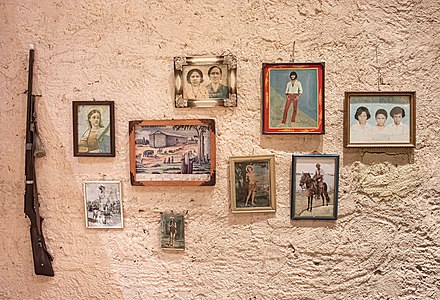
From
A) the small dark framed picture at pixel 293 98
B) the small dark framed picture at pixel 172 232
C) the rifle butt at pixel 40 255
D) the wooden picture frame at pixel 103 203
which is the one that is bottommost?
the rifle butt at pixel 40 255

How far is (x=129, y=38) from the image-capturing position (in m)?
1.23

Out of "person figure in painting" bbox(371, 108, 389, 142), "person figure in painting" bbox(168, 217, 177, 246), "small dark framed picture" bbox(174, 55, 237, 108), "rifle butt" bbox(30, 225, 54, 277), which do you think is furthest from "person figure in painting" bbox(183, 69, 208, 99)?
"rifle butt" bbox(30, 225, 54, 277)

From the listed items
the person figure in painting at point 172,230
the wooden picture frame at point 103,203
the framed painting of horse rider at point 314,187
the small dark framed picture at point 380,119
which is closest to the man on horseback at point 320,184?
the framed painting of horse rider at point 314,187

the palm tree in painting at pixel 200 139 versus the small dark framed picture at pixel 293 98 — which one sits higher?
the small dark framed picture at pixel 293 98

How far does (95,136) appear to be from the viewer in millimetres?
1232

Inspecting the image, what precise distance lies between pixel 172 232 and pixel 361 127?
0.65 m

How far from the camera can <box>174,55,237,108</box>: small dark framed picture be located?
1197mm

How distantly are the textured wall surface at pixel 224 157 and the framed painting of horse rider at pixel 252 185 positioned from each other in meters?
0.03

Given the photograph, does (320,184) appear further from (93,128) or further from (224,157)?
(93,128)

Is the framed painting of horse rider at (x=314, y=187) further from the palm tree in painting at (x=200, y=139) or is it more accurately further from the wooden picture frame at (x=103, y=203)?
the wooden picture frame at (x=103, y=203)

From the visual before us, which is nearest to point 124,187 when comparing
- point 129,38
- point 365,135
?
point 129,38

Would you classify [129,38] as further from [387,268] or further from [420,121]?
[387,268]

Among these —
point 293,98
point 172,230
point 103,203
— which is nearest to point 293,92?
point 293,98

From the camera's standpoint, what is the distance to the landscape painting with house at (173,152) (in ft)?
3.97
